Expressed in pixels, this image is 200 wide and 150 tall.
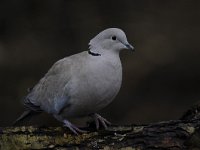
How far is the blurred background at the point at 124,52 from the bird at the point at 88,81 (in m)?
3.91

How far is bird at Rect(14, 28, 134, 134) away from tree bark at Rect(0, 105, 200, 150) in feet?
0.37

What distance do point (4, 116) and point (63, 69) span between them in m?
4.27

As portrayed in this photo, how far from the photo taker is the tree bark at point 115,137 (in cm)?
506

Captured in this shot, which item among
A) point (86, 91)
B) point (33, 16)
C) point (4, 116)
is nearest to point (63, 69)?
point (86, 91)

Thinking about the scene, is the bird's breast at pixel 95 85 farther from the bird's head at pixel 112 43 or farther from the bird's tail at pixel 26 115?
the bird's tail at pixel 26 115

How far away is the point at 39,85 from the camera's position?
18.9ft

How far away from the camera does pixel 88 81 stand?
5.21m

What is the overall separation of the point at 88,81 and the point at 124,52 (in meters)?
4.86

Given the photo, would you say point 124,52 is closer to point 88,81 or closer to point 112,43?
point 112,43

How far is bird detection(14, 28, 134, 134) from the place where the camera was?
5227 mm

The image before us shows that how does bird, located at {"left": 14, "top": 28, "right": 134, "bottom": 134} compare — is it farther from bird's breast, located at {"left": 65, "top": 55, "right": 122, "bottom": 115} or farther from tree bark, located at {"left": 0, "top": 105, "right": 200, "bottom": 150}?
tree bark, located at {"left": 0, "top": 105, "right": 200, "bottom": 150}

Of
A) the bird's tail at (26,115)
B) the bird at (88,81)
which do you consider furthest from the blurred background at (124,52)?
the bird at (88,81)

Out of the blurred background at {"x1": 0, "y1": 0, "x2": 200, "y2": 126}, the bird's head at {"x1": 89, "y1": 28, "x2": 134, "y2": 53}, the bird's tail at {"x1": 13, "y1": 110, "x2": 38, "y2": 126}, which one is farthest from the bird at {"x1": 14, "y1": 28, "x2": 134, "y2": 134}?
the blurred background at {"x1": 0, "y1": 0, "x2": 200, "y2": 126}

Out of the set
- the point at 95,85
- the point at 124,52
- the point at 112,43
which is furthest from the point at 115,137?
the point at 124,52
